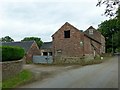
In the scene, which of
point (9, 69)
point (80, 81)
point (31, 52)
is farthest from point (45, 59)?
point (80, 81)

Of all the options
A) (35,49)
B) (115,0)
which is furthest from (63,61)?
(115,0)

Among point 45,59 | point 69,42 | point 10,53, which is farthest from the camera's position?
point 69,42

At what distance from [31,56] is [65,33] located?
7.78 meters

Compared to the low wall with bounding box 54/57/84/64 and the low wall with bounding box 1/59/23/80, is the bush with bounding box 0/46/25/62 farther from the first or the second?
the low wall with bounding box 54/57/84/64

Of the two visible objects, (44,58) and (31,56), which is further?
(31,56)

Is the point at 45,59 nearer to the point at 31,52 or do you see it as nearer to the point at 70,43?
the point at 70,43

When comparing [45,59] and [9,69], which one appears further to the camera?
[45,59]

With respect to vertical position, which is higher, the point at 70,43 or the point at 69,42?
the point at 69,42

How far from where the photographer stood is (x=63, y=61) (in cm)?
4722

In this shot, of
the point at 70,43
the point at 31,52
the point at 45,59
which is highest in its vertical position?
the point at 70,43

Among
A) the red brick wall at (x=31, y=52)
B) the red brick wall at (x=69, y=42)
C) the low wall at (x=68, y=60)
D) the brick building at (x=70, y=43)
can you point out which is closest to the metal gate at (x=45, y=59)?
the low wall at (x=68, y=60)

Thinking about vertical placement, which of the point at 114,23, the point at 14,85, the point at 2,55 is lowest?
the point at 14,85

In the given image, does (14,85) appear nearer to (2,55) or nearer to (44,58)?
(2,55)

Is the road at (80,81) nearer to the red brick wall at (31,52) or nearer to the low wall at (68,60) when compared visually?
the low wall at (68,60)
